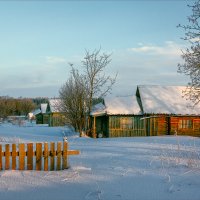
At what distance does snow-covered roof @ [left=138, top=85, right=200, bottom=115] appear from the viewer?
3359cm

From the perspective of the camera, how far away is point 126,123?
111 feet

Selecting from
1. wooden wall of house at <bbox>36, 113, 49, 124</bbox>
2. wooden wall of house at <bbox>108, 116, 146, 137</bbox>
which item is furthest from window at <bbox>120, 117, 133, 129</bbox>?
wooden wall of house at <bbox>36, 113, 49, 124</bbox>

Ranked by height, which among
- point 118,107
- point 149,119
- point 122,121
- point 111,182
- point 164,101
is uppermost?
point 164,101

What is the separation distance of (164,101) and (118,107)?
4.77m

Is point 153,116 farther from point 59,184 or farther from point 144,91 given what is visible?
point 59,184

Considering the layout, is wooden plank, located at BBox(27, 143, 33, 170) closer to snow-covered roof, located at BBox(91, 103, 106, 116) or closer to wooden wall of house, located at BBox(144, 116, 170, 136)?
snow-covered roof, located at BBox(91, 103, 106, 116)

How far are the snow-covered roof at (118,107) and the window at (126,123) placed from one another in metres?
0.72

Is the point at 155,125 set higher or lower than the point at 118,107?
lower

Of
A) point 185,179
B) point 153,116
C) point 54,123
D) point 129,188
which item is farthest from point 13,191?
point 54,123

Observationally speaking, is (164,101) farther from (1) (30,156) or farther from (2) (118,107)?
(1) (30,156)

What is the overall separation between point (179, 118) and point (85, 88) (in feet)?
31.0

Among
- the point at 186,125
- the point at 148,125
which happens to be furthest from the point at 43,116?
the point at 186,125

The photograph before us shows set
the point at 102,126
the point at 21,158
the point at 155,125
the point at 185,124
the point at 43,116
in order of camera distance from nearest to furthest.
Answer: the point at 21,158
the point at 155,125
the point at 185,124
the point at 102,126
the point at 43,116

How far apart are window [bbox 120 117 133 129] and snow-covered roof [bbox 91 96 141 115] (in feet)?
2.36
